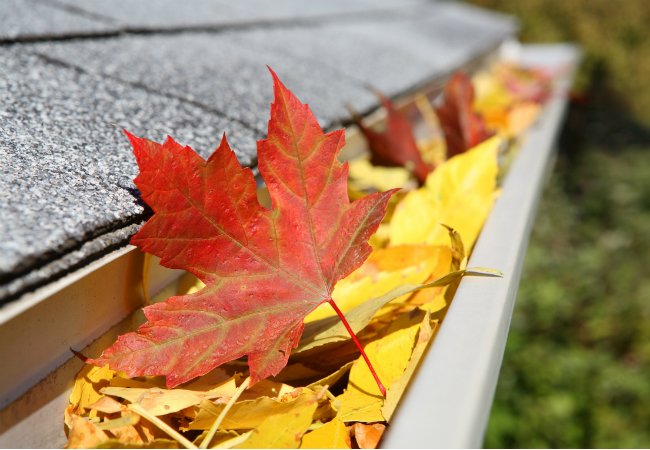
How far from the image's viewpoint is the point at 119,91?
1070 millimetres

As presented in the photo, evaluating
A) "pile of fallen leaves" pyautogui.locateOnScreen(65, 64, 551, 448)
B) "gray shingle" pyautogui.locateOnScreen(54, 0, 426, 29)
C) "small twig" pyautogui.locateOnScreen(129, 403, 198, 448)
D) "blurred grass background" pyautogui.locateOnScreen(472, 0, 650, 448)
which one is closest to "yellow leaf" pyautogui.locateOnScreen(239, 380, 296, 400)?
"pile of fallen leaves" pyautogui.locateOnScreen(65, 64, 551, 448)

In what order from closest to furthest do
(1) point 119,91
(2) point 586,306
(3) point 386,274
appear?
(3) point 386,274
(1) point 119,91
(2) point 586,306

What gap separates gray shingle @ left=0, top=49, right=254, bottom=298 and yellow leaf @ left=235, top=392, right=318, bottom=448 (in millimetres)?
252

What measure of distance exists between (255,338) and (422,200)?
56 cm

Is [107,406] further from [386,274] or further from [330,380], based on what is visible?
[386,274]

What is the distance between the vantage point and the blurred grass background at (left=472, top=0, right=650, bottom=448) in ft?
9.96

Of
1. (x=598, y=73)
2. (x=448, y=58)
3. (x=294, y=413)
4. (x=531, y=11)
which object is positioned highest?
(x=294, y=413)

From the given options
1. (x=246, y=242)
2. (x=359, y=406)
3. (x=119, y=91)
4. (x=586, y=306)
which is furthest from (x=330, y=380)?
(x=586, y=306)

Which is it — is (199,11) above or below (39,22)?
below

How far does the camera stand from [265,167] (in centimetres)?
76

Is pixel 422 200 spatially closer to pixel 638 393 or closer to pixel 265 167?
pixel 265 167

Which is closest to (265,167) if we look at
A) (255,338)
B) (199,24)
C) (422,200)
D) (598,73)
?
(255,338)

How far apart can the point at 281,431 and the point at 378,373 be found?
0.18m

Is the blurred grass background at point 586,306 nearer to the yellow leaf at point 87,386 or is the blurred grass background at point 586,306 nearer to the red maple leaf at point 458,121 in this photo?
the red maple leaf at point 458,121
